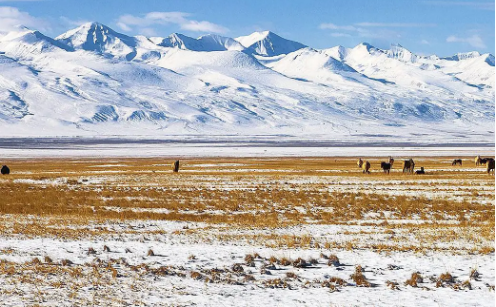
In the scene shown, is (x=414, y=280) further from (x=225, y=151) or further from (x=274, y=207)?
(x=225, y=151)

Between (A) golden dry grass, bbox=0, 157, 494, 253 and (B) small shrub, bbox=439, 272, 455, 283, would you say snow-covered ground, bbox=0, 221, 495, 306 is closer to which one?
(B) small shrub, bbox=439, 272, 455, 283

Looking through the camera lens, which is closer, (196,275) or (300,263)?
(196,275)

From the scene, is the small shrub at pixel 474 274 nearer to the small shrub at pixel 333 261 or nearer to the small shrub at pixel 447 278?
the small shrub at pixel 447 278

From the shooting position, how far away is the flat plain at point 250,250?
12312 millimetres

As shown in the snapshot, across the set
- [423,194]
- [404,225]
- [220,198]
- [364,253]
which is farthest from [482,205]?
[364,253]

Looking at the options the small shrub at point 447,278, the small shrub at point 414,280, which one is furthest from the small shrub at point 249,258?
the small shrub at point 447,278

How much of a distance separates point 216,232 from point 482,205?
13.2 meters

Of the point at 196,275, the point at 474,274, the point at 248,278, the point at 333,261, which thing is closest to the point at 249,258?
the point at 248,278

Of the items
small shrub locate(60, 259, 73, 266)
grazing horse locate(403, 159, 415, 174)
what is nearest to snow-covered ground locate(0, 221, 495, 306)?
small shrub locate(60, 259, 73, 266)

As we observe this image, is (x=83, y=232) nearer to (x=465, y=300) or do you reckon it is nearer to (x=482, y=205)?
(x=465, y=300)

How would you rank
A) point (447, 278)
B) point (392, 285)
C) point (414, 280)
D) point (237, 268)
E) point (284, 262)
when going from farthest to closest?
point (284, 262), point (237, 268), point (447, 278), point (414, 280), point (392, 285)

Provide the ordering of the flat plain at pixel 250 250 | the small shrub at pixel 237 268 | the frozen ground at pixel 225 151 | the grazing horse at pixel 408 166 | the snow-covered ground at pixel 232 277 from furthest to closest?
the frozen ground at pixel 225 151 → the grazing horse at pixel 408 166 → the small shrub at pixel 237 268 → the flat plain at pixel 250 250 → the snow-covered ground at pixel 232 277

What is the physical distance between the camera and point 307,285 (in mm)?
13016

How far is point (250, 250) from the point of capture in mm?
16531
